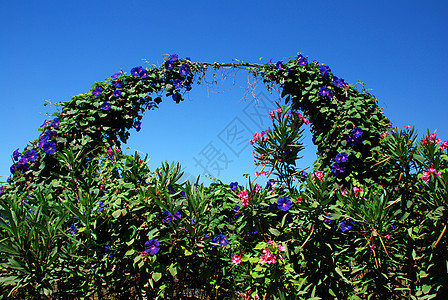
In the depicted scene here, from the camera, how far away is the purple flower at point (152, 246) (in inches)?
76.4

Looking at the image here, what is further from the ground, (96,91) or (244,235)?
(96,91)

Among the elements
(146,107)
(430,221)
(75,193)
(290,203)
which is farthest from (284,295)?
(146,107)

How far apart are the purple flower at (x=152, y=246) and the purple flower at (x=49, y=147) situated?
202 centimetres

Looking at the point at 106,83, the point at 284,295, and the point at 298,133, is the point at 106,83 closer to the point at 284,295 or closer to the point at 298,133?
the point at 298,133

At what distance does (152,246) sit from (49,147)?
209cm

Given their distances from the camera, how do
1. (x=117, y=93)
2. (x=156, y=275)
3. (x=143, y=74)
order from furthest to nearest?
(x=143, y=74)
(x=117, y=93)
(x=156, y=275)

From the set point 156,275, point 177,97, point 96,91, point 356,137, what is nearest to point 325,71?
point 356,137

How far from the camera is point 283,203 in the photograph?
2.17m

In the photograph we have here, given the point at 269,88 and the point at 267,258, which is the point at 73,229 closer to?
the point at 267,258

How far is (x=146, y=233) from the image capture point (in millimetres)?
2098

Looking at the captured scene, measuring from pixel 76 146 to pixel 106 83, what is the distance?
35.9 inches

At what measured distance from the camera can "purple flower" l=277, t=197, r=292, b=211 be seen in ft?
7.06

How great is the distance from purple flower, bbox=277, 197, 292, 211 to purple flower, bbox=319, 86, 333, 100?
2025 mm

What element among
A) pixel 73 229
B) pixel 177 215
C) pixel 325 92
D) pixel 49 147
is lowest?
pixel 177 215
